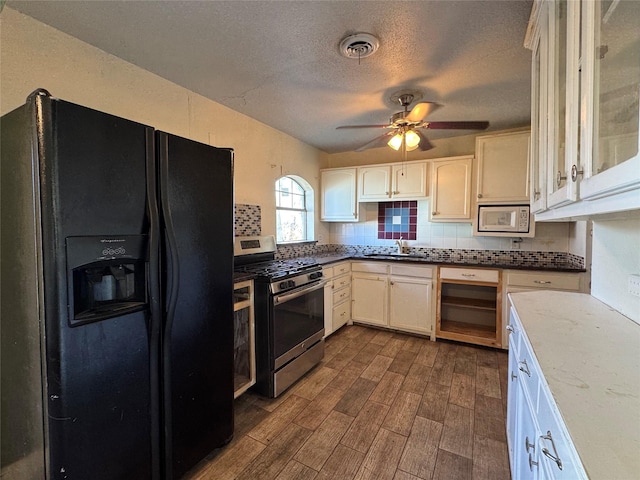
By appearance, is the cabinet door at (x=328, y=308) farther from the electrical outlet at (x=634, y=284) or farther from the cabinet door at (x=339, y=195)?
the electrical outlet at (x=634, y=284)

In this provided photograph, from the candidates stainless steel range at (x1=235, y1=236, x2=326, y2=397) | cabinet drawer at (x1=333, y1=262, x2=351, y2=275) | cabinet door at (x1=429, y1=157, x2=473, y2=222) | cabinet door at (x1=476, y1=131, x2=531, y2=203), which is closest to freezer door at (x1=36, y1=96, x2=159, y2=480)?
stainless steel range at (x1=235, y1=236, x2=326, y2=397)

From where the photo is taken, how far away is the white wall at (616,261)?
1293mm

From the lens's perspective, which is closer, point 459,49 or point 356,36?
point 356,36

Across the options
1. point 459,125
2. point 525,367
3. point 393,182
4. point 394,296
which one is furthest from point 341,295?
point 525,367

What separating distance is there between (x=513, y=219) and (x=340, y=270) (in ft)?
6.46

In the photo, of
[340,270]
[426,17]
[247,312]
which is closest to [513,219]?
[340,270]

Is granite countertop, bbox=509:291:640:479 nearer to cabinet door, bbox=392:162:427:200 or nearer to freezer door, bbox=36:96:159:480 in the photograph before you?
freezer door, bbox=36:96:159:480

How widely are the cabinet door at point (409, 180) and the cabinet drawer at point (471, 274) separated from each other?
962 mm

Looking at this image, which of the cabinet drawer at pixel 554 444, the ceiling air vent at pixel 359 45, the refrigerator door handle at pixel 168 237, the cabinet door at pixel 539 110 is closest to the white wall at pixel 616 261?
the cabinet door at pixel 539 110

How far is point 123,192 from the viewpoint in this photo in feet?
4.00

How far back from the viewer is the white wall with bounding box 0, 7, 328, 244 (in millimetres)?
1527

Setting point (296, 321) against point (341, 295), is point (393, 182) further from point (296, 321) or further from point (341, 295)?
point (296, 321)

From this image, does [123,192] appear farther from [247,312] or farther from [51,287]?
[247,312]

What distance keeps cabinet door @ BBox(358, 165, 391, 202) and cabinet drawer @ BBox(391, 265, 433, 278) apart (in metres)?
0.94
